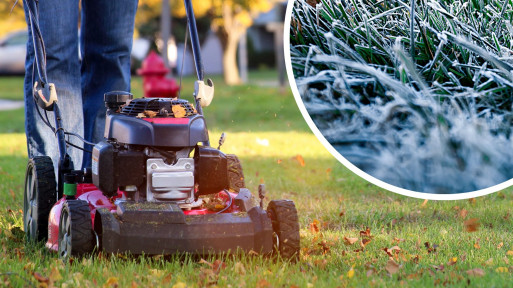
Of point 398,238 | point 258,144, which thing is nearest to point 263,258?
point 398,238

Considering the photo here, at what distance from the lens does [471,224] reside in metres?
3.83

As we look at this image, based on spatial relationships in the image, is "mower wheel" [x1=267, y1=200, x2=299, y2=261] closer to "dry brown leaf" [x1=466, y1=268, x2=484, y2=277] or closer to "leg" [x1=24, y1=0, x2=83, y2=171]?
"dry brown leaf" [x1=466, y1=268, x2=484, y2=277]

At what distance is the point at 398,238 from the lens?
3471mm

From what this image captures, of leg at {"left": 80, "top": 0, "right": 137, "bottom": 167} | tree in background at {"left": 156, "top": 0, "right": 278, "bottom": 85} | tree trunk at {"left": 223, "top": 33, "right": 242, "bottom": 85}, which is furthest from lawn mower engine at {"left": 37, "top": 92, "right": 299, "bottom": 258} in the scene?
tree trunk at {"left": 223, "top": 33, "right": 242, "bottom": 85}

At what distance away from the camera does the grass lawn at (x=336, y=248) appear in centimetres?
270

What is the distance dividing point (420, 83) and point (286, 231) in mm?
985

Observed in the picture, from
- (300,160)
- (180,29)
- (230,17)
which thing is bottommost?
(300,160)

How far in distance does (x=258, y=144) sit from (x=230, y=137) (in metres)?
0.71

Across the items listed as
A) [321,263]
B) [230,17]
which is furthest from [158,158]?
[230,17]

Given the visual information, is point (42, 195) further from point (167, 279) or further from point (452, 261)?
point (452, 261)

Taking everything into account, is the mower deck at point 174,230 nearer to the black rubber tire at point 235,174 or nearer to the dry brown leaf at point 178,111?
the dry brown leaf at point 178,111

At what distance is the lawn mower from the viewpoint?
2795 millimetres

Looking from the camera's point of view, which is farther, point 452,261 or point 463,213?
point 463,213

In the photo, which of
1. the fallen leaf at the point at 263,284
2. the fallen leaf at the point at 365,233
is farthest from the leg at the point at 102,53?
the fallen leaf at the point at 263,284
